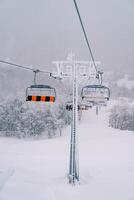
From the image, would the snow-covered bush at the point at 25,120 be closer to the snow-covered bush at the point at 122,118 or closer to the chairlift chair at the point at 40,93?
the snow-covered bush at the point at 122,118

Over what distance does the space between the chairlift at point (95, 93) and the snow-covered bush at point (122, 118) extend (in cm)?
5379

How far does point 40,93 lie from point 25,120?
46740 mm

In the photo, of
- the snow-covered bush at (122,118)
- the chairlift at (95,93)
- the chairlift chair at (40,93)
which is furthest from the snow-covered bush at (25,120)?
the chairlift chair at (40,93)

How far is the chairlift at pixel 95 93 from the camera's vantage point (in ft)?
45.2

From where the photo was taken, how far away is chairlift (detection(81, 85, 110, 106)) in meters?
13.8

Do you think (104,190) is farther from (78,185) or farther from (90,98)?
(90,98)

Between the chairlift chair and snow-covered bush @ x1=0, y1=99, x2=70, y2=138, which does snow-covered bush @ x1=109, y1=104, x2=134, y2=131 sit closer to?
snow-covered bush @ x1=0, y1=99, x2=70, y2=138

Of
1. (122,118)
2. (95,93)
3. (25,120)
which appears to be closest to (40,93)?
(95,93)

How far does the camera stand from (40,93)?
40.7 ft

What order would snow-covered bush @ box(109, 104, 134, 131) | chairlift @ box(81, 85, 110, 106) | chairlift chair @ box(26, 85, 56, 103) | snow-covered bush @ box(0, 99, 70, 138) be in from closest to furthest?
chairlift chair @ box(26, 85, 56, 103)
chairlift @ box(81, 85, 110, 106)
snow-covered bush @ box(0, 99, 70, 138)
snow-covered bush @ box(109, 104, 134, 131)

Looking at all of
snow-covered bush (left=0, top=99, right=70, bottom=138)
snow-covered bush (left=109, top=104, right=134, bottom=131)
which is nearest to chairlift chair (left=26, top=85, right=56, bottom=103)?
snow-covered bush (left=0, top=99, right=70, bottom=138)

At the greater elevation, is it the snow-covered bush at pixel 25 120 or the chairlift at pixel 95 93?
the chairlift at pixel 95 93

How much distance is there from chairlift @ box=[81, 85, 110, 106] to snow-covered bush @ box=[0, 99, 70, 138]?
44.8m

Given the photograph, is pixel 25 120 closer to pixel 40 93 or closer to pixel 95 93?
pixel 95 93
